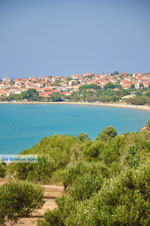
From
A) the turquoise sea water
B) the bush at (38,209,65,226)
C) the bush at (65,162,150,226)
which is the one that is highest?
the bush at (65,162,150,226)

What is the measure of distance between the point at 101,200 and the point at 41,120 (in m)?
42.8

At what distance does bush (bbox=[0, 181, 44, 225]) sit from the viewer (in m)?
5.72

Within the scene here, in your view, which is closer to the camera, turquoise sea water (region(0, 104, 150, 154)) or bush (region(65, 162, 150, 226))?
bush (region(65, 162, 150, 226))

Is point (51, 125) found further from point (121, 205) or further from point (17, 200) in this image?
point (121, 205)

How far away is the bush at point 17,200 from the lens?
572cm

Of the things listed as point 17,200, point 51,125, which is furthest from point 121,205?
point 51,125

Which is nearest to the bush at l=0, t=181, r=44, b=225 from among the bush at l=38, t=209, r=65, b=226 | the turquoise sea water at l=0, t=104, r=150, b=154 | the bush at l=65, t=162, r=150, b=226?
the bush at l=38, t=209, r=65, b=226

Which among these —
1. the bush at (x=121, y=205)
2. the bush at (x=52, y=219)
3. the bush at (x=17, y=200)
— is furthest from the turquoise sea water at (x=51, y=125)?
the bush at (x=121, y=205)

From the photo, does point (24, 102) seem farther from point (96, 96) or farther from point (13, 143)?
point (13, 143)

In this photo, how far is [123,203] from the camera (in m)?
4.61

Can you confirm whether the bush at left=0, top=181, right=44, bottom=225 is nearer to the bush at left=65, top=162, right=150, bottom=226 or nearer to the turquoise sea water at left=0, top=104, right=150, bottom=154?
the bush at left=65, top=162, right=150, bottom=226

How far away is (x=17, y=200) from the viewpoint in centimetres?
593

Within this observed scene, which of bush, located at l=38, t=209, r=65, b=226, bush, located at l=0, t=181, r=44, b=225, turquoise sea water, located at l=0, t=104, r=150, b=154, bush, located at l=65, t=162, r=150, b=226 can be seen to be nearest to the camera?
bush, located at l=65, t=162, r=150, b=226

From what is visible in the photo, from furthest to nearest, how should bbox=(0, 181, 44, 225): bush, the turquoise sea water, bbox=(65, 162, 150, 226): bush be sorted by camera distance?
the turquoise sea water
bbox=(0, 181, 44, 225): bush
bbox=(65, 162, 150, 226): bush
